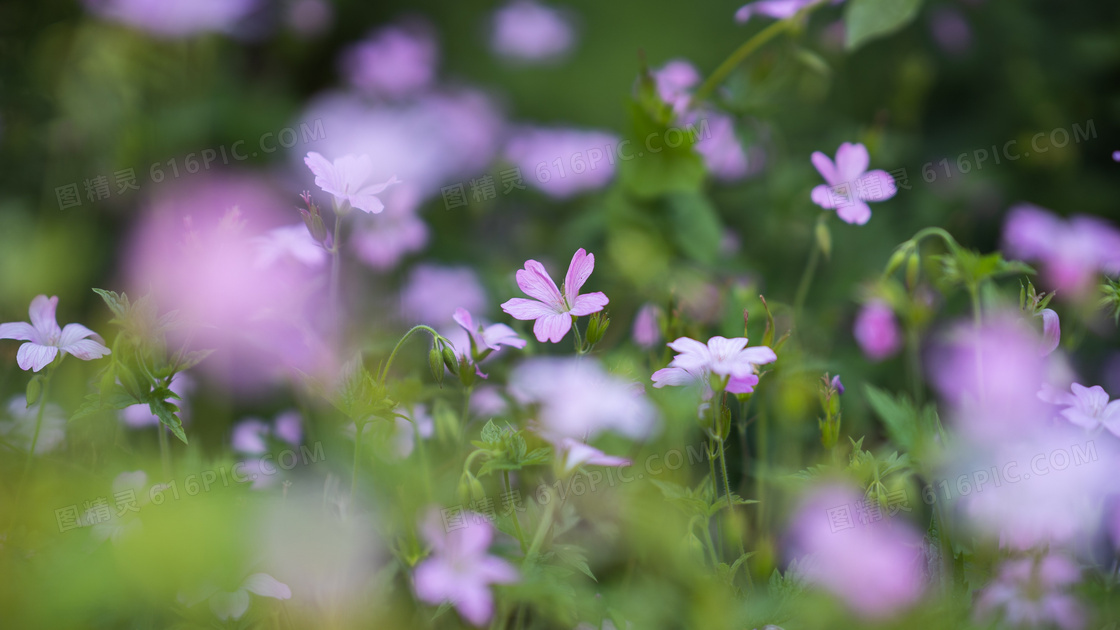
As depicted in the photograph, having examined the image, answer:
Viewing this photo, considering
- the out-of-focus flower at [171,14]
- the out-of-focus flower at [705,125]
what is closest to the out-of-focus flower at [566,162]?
the out-of-focus flower at [705,125]

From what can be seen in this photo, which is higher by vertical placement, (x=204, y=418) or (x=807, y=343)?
(x=807, y=343)

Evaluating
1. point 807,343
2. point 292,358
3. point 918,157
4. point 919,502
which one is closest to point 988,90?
point 918,157

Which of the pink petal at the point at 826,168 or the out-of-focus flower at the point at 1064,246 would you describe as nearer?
the pink petal at the point at 826,168

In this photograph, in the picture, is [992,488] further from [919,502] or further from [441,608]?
[441,608]

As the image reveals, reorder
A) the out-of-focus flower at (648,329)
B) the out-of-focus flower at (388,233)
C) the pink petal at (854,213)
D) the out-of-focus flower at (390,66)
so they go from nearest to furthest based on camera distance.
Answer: the pink petal at (854,213) < the out-of-focus flower at (648,329) < the out-of-focus flower at (388,233) < the out-of-focus flower at (390,66)

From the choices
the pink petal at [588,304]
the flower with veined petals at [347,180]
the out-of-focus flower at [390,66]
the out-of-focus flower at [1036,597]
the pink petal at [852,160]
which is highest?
the flower with veined petals at [347,180]

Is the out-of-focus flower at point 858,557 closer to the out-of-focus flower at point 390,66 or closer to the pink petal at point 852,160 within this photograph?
the pink petal at point 852,160

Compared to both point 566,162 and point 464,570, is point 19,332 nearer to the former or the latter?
point 464,570

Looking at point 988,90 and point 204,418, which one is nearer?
point 204,418
